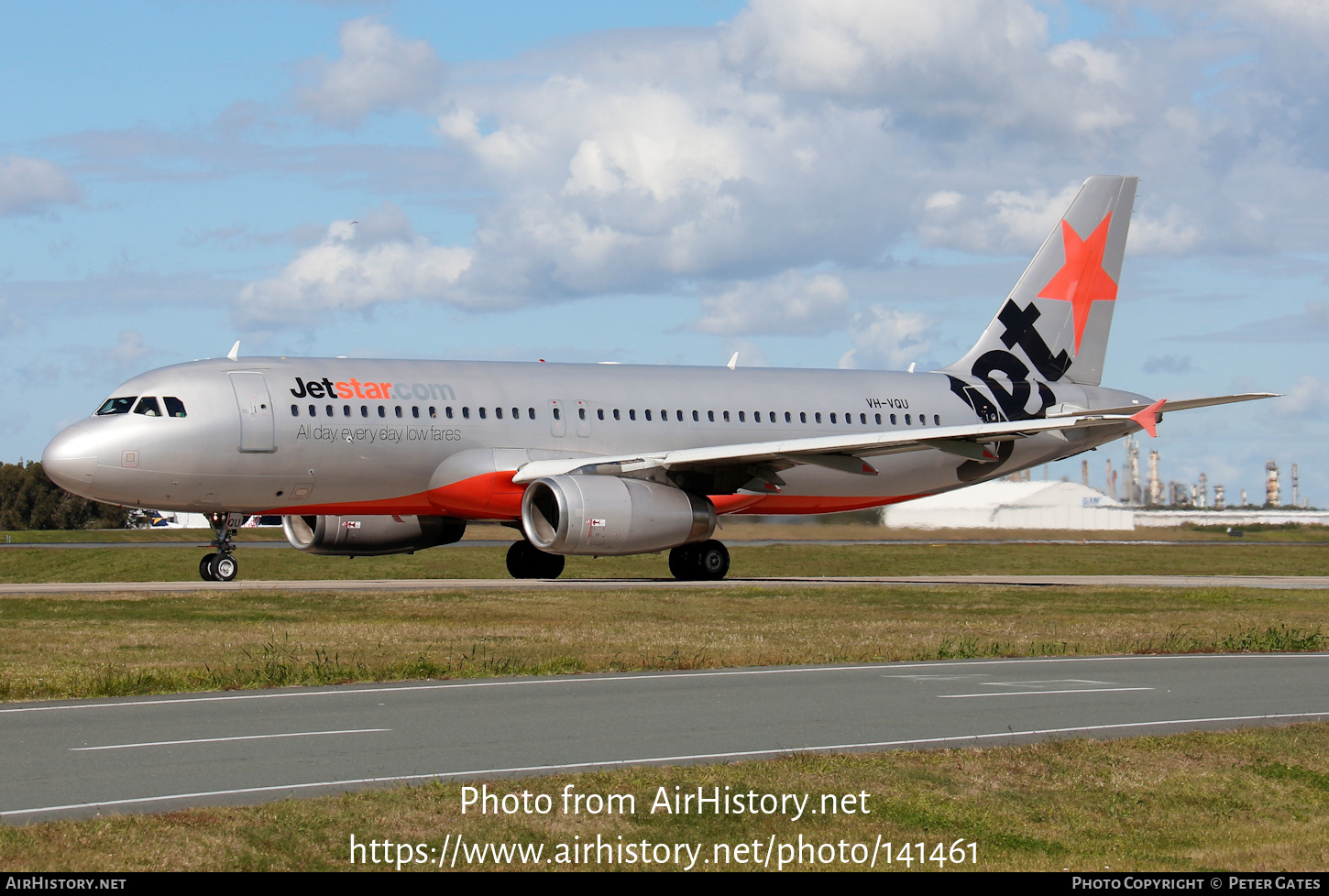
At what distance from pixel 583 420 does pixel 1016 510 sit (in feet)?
114

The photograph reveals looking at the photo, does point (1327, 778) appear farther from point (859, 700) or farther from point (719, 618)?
point (719, 618)

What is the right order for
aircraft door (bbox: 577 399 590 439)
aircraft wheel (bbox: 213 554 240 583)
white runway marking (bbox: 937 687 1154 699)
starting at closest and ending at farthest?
white runway marking (bbox: 937 687 1154 699)
aircraft wheel (bbox: 213 554 240 583)
aircraft door (bbox: 577 399 590 439)

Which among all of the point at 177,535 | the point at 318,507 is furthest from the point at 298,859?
the point at 177,535

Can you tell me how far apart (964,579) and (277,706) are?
24871 mm

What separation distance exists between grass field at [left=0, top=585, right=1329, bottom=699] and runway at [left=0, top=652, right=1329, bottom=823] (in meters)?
1.22

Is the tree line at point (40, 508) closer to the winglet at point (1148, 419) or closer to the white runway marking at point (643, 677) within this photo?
the winglet at point (1148, 419)

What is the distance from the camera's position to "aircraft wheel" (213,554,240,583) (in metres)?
32.4

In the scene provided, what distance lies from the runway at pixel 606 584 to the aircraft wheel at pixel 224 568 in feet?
0.93

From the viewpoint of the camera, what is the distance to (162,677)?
53.9 feet

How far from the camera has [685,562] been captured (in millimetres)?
35344

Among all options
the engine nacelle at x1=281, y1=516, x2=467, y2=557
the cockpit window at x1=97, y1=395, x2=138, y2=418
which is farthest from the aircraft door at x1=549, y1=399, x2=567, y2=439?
the cockpit window at x1=97, y1=395, x2=138, y2=418

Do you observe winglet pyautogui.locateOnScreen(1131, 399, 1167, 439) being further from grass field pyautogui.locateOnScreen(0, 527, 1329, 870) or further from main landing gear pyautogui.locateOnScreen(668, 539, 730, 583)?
main landing gear pyautogui.locateOnScreen(668, 539, 730, 583)

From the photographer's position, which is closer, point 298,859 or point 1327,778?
point 298,859

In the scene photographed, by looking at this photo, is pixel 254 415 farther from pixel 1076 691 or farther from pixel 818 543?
pixel 818 543
